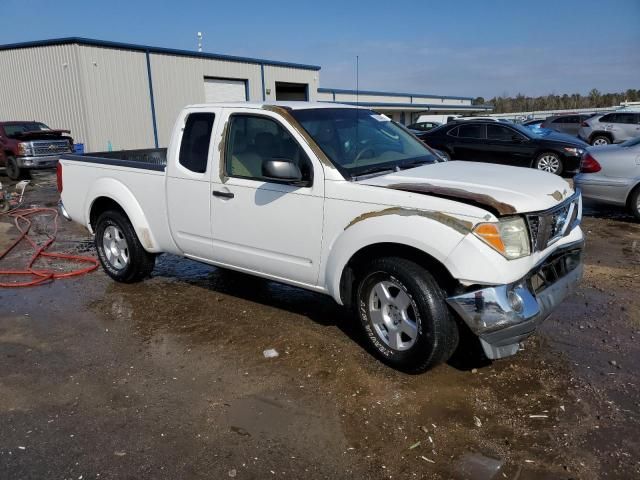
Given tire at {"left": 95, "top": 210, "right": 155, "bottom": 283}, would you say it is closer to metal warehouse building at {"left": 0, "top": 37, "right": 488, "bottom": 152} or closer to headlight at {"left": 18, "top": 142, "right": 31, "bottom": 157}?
headlight at {"left": 18, "top": 142, "right": 31, "bottom": 157}

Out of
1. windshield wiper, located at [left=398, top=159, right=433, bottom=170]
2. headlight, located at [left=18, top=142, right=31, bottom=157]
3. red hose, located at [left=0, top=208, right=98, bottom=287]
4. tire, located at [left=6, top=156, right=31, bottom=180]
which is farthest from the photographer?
tire, located at [left=6, top=156, right=31, bottom=180]

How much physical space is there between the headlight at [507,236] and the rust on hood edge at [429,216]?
0.24 feet

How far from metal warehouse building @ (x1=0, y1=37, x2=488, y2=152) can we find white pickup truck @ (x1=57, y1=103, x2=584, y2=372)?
743 inches

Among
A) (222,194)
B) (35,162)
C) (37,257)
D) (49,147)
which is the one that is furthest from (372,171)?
(49,147)

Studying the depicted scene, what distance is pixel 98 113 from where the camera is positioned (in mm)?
22609

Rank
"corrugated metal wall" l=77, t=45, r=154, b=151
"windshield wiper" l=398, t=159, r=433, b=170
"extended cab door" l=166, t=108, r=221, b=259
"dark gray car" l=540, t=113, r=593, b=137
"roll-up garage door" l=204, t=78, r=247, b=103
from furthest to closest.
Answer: "roll-up garage door" l=204, t=78, r=247, b=103 < "dark gray car" l=540, t=113, r=593, b=137 < "corrugated metal wall" l=77, t=45, r=154, b=151 < "extended cab door" l=166, t=108, r=221, b=259 < "windshield wiper" l=398, t=159, r=433, b=170

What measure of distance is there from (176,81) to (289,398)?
2517cm

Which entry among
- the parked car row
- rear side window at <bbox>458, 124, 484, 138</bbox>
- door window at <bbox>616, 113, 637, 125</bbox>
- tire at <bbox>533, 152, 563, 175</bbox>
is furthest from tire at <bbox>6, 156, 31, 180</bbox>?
door window at <bbox>616, 113, 637, 125</bbox>

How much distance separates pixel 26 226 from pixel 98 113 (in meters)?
14.3

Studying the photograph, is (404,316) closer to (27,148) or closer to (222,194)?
(222,194)

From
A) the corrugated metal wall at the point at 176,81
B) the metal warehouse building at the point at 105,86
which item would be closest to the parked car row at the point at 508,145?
the corrugated metal wall at the point at 176,81

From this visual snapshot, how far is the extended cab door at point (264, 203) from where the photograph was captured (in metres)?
4.21

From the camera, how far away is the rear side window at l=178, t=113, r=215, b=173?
4957mm

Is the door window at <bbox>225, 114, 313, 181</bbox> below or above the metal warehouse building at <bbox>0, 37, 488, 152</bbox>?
below
